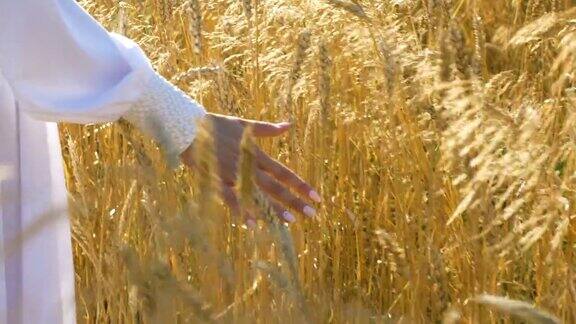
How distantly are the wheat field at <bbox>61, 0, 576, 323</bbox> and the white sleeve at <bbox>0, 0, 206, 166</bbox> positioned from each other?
0.08m

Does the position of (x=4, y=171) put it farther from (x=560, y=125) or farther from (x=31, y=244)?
(x=560, y=125)

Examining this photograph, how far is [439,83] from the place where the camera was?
1337 mm

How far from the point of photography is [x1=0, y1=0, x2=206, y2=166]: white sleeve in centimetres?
123

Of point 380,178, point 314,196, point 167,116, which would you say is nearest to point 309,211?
point 314,196

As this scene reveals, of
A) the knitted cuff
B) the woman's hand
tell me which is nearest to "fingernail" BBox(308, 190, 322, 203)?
the woman's hand

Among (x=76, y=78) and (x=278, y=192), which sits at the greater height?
(x=76, y=78)

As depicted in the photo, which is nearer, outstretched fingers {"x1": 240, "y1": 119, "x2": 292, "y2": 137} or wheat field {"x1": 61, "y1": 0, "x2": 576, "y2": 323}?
outstretched fingers {"x1": 240, "y1": 119, "x2": 292, "y2": 137}

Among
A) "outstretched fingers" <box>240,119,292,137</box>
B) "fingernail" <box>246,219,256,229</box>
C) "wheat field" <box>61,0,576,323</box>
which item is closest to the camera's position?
"fingernail" <box>246,219,256,229</box>

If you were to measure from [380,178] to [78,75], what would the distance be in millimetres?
842

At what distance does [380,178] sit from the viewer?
2.01 meters

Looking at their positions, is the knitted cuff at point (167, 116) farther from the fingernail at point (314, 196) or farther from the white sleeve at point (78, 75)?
the fingernail at point (314, 196)

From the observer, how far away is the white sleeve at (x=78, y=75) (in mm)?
1234

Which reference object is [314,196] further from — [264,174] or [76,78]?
[76,78]

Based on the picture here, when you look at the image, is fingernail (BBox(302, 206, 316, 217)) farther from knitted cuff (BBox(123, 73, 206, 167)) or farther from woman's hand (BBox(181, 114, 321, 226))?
knitted cuff (BBox(123, 73, 206, 167))
